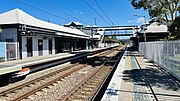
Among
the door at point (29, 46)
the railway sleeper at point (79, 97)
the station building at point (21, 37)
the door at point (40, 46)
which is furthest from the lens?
the door at point (40, 46)

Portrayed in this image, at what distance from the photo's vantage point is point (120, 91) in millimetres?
7059

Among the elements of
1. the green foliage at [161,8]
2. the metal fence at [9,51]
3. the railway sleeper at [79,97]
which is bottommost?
the railway sleeper at [79,97]

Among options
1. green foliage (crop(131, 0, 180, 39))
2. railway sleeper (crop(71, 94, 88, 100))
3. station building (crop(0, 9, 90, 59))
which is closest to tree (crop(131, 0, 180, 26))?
green foliage (crop(131, 0, 180, 39))

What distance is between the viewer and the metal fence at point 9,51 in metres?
17.4

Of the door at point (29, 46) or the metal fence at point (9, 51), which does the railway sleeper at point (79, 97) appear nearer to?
the metal fence at point (9, 51)

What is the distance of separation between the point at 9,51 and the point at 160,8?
1798cm

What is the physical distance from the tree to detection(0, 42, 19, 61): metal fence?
15.7m

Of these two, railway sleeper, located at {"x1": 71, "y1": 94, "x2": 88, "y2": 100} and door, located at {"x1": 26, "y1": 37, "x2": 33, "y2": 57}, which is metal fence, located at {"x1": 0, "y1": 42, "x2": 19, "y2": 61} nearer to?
door, located at {"x1": 26, "y1": 37, "x2": 33, "y2": 57}

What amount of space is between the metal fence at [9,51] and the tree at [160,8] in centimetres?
1574

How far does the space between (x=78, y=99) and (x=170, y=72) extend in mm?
6013

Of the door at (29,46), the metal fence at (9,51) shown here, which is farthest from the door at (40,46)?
the metal fence at (9,51)

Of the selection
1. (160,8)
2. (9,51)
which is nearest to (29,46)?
(9,51)

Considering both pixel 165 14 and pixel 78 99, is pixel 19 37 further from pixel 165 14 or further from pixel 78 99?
pixel 165 14

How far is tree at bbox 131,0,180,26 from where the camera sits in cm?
2285
